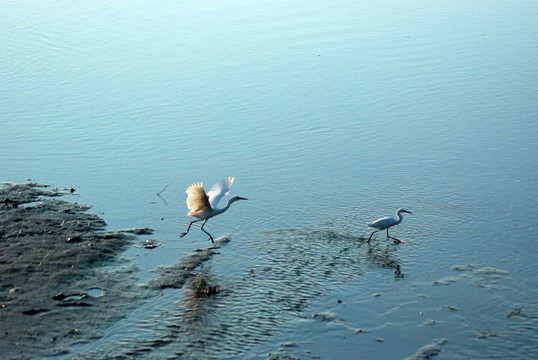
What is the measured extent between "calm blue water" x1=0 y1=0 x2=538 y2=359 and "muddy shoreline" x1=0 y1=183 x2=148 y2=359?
43 centimetres

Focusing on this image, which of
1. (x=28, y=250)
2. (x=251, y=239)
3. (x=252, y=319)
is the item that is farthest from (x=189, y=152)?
(x=252, y=319)

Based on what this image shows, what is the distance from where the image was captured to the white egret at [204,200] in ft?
40.1

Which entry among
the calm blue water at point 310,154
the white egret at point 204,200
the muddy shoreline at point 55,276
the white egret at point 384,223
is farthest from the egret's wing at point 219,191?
the white egret at point 384,223

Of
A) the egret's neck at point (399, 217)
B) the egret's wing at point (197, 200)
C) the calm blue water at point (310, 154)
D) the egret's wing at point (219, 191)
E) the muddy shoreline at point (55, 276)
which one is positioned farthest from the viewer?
the egret's wing at point (219, 191)

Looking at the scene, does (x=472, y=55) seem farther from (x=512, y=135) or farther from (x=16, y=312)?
(x=16, y=312)

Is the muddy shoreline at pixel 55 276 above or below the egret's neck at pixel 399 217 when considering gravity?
below

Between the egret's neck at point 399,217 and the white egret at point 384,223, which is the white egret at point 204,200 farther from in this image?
the egret's neck at point 399,217

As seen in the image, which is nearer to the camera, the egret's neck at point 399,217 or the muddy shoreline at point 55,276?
the muddy shoreline at point 55,276

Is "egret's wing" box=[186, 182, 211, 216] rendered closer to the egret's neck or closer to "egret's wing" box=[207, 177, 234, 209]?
"egret's wing" box=[207, 177, 234, 209]

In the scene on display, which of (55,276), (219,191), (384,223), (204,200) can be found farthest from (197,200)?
(384,223)

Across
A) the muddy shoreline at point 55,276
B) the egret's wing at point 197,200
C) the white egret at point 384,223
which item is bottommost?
the muddy shoreline at point 55,276

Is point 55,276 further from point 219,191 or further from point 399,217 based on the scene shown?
point 399,217

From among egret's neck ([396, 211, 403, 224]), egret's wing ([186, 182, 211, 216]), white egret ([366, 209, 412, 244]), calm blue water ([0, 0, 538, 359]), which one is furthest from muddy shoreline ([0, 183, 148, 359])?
egret's neck ([396, 211, 403, 224])

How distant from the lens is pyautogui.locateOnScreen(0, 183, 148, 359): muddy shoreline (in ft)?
30.5
